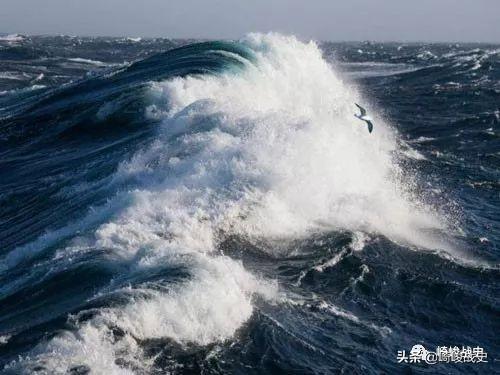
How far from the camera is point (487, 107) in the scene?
1388 inches

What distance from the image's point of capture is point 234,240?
1135 cm

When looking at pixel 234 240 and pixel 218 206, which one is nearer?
pixel 234 240

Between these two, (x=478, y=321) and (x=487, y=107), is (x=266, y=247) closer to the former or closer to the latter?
(x=478, y=321)

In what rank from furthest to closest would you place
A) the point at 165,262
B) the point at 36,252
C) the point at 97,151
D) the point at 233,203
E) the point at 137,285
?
the point at 97,151
the point at 233,203
the point at 36,252
the point at 165,262
the point at 137,285

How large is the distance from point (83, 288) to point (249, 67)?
815 inches

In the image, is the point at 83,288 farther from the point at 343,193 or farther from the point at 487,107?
the point at 487,107

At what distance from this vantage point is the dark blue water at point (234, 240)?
25.0ft

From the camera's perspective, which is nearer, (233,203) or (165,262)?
(165,262)

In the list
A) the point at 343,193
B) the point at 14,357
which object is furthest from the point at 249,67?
the point at 14,357

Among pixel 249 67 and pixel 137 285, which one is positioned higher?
pixel 249 67

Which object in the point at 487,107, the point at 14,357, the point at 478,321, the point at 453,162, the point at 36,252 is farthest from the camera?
the point at 487,107

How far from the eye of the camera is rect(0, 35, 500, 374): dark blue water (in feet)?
25.0

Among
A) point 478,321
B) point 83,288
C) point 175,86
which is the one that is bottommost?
point 478,321

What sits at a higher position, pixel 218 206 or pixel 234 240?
pixel 218 206
